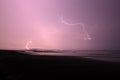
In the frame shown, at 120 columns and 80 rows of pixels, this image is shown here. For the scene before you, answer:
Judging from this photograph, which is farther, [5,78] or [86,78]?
[86,78]

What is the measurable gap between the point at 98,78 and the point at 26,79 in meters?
3.36

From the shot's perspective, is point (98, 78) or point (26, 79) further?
point (98, 78)

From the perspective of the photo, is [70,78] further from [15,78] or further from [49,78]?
[15,78]

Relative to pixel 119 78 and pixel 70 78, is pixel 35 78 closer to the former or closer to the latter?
pixel 70 78

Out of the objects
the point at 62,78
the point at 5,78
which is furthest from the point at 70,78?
the point at 5,78

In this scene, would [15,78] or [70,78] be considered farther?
[70,78]

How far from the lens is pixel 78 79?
7844 mm

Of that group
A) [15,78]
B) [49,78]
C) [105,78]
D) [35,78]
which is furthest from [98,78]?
[15,78]

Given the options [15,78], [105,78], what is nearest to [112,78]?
[105,78]

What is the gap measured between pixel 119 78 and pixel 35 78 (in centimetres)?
395

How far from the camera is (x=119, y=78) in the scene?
8.05 metres

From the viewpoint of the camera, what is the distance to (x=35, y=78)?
25.7ft

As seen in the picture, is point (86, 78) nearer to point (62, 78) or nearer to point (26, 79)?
point (62, 78)

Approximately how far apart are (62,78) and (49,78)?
608mm
